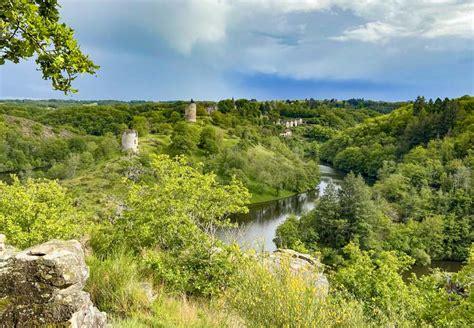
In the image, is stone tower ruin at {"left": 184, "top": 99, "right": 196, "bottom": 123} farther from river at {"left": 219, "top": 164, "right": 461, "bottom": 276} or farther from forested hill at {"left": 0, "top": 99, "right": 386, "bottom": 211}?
river at {"left": 219, "top": 164, "right": 461, "bottom": 276}

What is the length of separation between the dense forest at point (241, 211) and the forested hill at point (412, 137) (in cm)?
34

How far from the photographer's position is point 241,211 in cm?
1221

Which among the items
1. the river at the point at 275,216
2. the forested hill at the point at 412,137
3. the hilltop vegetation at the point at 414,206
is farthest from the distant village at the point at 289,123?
the river at the point at 275,216

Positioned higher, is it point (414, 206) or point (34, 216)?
point (34, 216)

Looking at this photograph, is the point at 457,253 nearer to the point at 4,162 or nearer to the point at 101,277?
the point at 101,277

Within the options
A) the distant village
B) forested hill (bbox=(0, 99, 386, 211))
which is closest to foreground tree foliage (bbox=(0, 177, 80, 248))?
forested hill (bbox=(0, 99, 386, 211))

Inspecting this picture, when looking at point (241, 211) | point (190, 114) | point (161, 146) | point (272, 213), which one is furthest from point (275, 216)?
point (190, 114)

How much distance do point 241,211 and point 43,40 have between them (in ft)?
29.6

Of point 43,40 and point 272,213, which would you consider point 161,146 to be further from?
point 43,40

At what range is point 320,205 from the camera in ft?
119

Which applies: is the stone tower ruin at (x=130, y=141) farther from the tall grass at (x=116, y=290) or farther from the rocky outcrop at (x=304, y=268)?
the tall grass at (x=116, y=290)

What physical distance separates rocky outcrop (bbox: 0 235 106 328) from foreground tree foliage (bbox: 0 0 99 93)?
2049 mm

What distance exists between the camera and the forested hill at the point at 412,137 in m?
70.0

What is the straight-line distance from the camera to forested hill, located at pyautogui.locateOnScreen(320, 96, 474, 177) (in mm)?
70000
